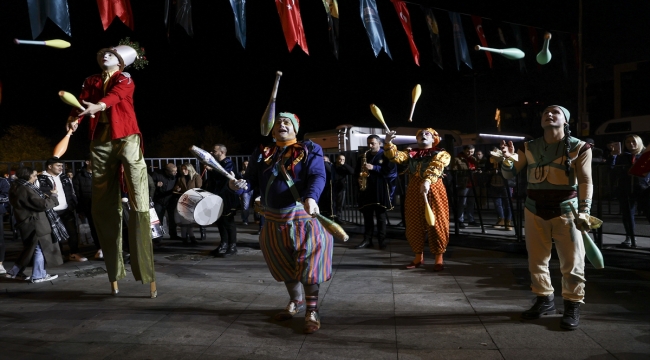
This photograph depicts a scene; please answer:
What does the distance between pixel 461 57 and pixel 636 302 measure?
8.57m

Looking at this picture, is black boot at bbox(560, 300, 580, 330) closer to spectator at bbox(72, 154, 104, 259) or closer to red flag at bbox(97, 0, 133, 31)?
red flag at bbox(97, 0, 133, 31)

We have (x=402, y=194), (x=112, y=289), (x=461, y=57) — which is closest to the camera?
(x=112, y=289)

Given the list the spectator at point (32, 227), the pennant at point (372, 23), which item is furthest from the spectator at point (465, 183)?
the spectator at point (32, 227)

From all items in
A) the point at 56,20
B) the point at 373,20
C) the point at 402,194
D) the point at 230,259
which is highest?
the point at 373,20

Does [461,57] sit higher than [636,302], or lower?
higher

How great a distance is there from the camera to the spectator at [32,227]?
643 cm

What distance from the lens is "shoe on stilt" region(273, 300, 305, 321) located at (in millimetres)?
4424

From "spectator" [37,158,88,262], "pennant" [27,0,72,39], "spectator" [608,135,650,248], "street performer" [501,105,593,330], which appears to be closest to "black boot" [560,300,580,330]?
"street performer" [501,105,593,330]

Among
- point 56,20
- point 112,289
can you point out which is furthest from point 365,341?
point 56,20

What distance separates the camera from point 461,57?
12172mm

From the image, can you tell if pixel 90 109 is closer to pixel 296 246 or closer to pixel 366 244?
pixel 296 246

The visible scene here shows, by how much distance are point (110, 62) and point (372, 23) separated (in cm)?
661

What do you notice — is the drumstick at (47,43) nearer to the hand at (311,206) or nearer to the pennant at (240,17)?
the hand at (311,206)

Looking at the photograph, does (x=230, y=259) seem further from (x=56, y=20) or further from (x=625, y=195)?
(x=625, y=195)
